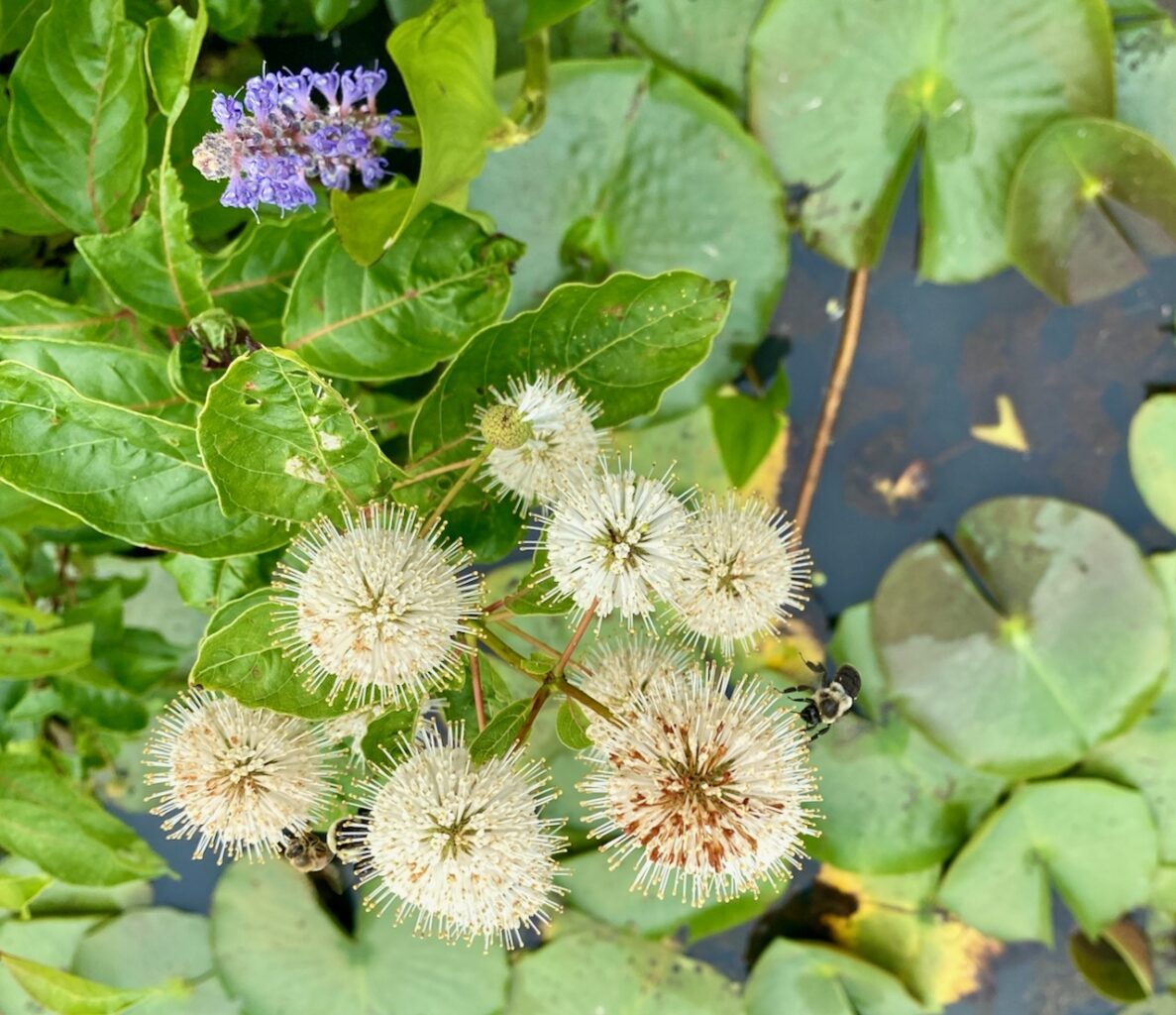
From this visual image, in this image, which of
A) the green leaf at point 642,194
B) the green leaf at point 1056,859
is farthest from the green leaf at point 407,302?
the green leaf at point 1056,859

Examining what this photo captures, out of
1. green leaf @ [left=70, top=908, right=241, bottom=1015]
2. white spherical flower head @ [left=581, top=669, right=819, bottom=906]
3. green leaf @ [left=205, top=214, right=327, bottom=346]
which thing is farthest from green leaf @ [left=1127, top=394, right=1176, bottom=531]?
green leaf @ [left=70, top=908, right=241, bottom=1015]

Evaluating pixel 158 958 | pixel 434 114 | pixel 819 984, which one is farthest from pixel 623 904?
pixel 434 114

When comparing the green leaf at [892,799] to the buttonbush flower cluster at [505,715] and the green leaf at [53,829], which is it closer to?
the buttonbush flower cluster at [505,715]

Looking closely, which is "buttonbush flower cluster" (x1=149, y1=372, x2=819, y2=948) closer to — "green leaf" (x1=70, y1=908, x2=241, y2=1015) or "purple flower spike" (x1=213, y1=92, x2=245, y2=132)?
"purple flower spike" (x1=213, y1=92, x2=245, y2=132)

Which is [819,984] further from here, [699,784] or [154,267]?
[154,267]

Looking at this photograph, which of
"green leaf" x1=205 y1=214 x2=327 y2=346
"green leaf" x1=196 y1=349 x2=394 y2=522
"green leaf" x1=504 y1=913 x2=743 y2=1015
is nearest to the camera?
"green leaf" x1=196 y1=349 x2=394 y2=522

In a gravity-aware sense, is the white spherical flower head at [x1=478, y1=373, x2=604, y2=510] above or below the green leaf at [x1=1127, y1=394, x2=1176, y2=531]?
above

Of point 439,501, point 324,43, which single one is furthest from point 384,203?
point 324,43
